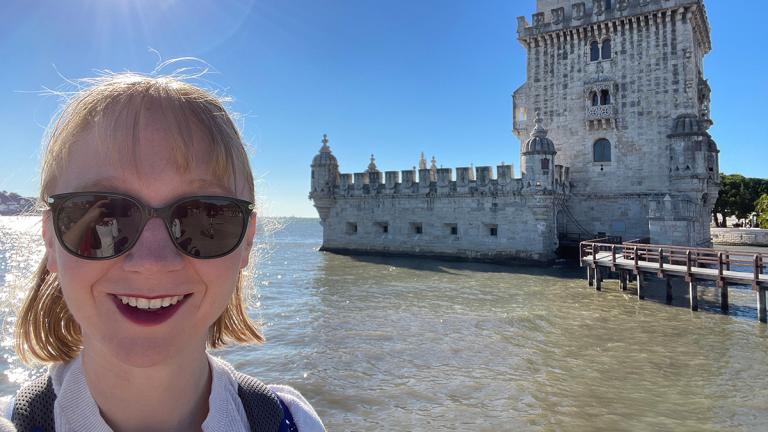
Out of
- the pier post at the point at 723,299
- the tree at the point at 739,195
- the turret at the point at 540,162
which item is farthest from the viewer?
the tree at the point at 739,195

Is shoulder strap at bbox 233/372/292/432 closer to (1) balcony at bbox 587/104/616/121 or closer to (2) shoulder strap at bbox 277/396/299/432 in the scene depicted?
(2) shoulder strap at bbox 277/396/299/432

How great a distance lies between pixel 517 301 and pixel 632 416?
8.58 m

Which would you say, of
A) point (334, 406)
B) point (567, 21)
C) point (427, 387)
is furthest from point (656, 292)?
point (567, 21)

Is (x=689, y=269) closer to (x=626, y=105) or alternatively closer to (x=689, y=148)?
(x=689, y=148)

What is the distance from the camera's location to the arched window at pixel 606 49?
25078 millimetres

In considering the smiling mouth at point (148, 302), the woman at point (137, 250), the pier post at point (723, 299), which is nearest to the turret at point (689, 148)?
the pier post at point (723, 299)

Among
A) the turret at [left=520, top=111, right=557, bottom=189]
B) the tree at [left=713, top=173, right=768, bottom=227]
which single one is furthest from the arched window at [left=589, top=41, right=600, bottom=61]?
the tree at [left=713, top=173, right=768, bottom=227]

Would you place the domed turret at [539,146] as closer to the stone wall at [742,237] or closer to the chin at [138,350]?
the chin at [138,350]

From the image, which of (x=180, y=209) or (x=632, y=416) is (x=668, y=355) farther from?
(x=180, y=209)

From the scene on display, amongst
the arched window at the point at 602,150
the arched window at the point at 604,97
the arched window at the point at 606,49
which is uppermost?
the arched window at the point at 606,49

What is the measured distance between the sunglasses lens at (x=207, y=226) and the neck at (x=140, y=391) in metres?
0.32

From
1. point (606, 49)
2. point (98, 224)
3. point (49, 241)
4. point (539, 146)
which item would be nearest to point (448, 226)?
point (539, 146)

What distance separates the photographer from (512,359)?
9.77 m

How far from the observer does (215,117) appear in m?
1.44
